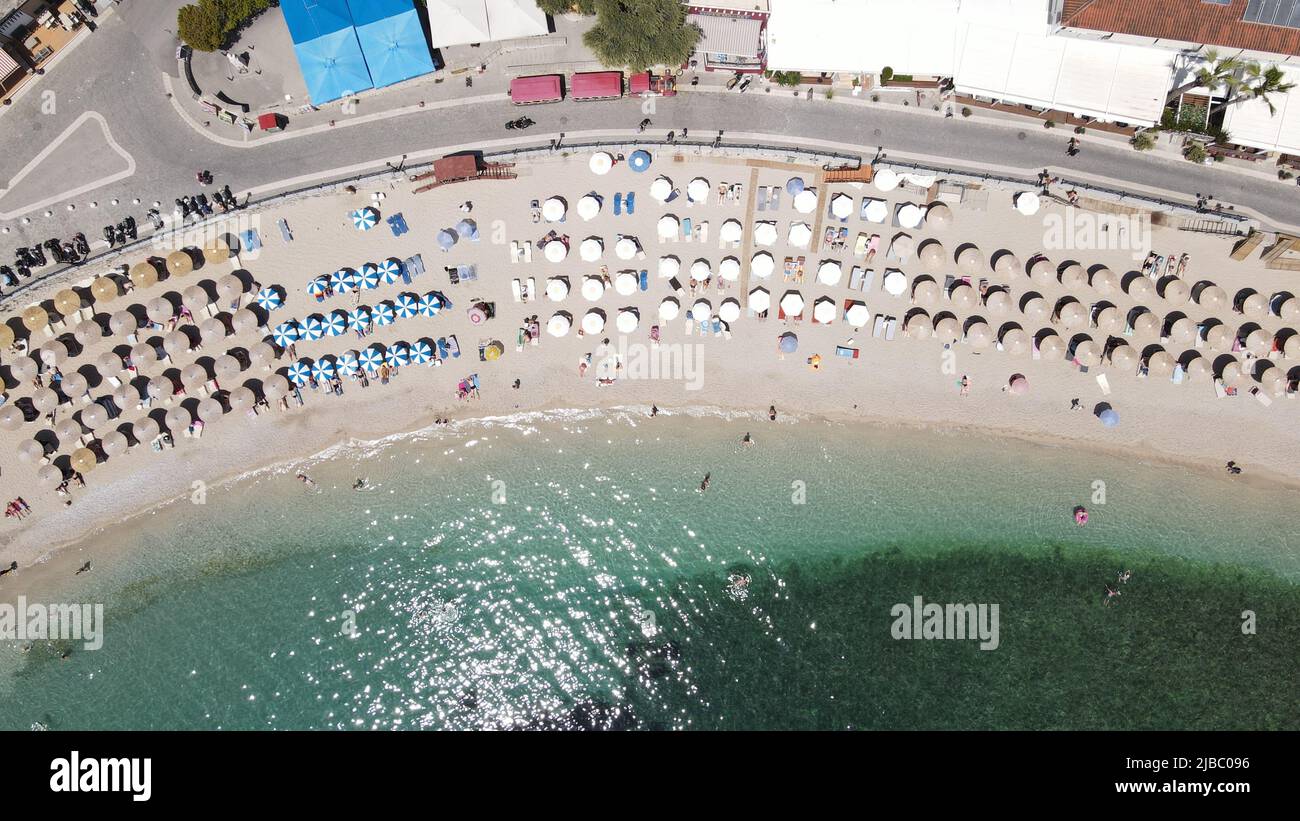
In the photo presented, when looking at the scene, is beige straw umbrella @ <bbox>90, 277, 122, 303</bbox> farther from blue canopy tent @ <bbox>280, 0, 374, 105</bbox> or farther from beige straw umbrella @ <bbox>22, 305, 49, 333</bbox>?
blue canopy tent @ <bbox>280, 0, 374, 105</bbox>

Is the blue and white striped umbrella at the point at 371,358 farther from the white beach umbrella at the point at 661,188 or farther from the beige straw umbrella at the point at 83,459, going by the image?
the white beach umbrella at the point at 661,188

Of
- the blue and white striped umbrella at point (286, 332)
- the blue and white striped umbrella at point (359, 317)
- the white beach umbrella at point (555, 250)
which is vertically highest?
the white beach umbrella at point (555, 250)

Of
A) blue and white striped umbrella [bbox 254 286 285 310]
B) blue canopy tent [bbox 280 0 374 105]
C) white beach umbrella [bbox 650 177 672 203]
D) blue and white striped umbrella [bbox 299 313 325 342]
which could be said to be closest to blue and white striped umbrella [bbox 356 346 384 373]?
blue and white striped umbrella [bbox 299 313 325 342]

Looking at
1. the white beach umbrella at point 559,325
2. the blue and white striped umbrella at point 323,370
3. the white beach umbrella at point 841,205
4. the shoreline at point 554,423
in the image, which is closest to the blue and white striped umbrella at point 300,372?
the blue and white striped umbrella at point 323,370

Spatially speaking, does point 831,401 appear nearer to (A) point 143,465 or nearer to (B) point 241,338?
(B) point 241,338
